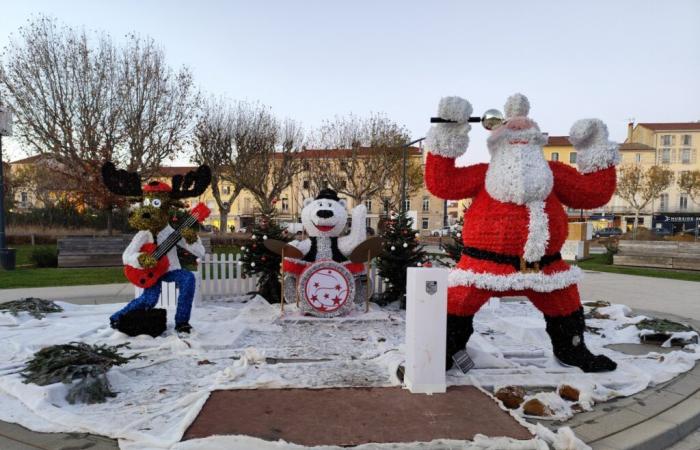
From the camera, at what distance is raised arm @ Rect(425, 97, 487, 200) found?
409cm

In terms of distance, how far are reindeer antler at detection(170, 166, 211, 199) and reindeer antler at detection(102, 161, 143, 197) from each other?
445mm

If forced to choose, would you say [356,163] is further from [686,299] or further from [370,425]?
[370,425]

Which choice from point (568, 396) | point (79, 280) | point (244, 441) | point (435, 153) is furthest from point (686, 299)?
point (79, 280)

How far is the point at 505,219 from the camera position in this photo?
4051 millimetres

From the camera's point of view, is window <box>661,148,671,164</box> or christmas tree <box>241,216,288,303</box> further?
window <box>661,148,671,164</box>

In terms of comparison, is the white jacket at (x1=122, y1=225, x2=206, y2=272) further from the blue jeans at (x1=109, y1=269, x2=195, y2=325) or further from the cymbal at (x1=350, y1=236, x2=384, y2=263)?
the cymbal at (x1=350, y1=236, x2=384, y2=263)

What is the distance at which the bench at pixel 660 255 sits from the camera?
49.5ft

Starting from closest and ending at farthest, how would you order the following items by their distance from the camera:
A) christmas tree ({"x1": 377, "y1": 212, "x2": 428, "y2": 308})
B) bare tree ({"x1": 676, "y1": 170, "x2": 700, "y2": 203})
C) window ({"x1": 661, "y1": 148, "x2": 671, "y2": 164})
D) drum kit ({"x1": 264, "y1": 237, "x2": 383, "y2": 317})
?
drum kit ({"x1": 264, "y1": 237, "x2": 383, "y2": 317}), christmas tree ({"x1": 377, "y1": 212, "x2": 428, "y2": 308}), bare tree ({"x1": 676, "y1": 170, "x2": 700, "y2": 203}), window ({"x1": 661, "y1": 148, "x2": 671, "y2": 164})

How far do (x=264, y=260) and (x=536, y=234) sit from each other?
5.12m

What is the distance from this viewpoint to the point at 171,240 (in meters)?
5.65

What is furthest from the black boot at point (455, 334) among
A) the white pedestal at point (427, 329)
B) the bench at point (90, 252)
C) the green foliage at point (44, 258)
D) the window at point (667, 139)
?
the window at point (667, 139)

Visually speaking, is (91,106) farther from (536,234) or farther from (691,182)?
(691,182)

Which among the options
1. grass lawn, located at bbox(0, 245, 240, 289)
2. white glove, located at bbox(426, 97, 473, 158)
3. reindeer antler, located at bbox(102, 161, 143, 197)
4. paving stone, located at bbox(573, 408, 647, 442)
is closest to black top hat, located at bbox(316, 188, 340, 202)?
reindeer antler, located at bbox(102, 161, 143, 197)

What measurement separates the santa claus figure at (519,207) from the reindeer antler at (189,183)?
308 cm
